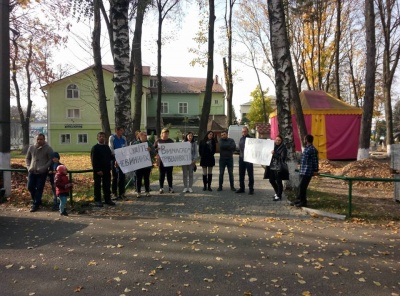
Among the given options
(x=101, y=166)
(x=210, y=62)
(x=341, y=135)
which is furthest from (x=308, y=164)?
(x=341, y=135)

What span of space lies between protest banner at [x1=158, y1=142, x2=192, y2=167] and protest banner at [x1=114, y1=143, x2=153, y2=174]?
555 mm

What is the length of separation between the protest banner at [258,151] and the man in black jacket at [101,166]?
3.86m

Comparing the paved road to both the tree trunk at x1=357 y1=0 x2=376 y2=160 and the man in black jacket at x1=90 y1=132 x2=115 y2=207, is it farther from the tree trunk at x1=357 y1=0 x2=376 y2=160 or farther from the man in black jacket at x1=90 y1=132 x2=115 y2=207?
the tree trunk at x1=357 y1=0 x2=376 y2=160

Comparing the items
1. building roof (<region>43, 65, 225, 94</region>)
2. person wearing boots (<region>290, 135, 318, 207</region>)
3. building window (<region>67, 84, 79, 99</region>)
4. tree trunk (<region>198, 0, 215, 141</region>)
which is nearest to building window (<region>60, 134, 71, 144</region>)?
building window (<region>67, 84, 79, 99</region>)

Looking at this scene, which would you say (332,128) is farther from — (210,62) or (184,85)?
(184,85)

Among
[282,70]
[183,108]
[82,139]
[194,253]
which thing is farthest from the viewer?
[183,108]

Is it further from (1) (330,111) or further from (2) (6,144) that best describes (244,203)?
(1) (330,111)

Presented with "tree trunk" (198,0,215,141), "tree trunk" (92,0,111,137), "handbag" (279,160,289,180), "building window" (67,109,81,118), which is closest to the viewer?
"handbag" (279,160,289,180)

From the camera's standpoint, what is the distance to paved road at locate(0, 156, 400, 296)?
13.9ft

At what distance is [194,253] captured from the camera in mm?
5297

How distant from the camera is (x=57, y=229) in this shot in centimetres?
663

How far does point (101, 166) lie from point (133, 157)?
1187 millimetres

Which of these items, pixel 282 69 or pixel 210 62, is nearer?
pixel 282 69

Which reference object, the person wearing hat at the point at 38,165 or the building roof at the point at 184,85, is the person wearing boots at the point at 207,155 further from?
the building roof at the point at 184,85
